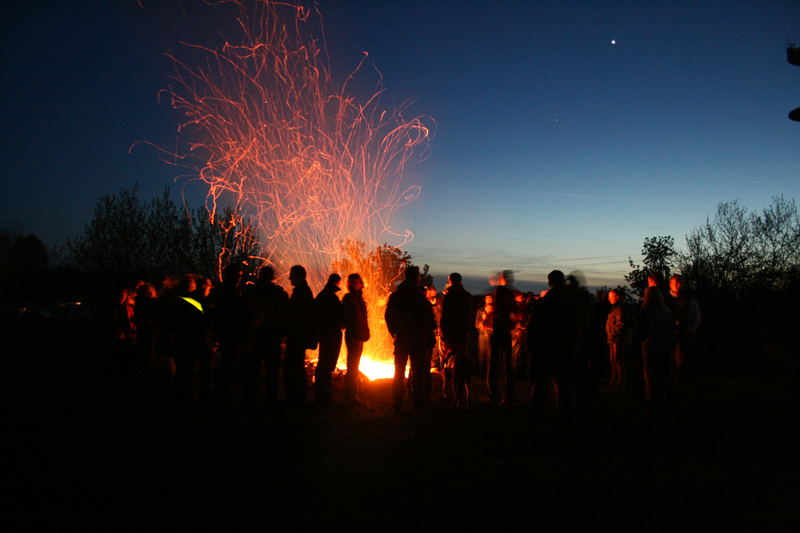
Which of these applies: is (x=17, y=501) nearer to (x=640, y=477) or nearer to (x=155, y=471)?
(x=155, y=471)

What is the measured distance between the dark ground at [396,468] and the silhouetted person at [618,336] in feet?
9.92

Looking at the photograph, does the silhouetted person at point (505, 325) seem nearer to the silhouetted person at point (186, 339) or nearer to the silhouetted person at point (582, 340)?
the silhouetted person at point (582, 340)

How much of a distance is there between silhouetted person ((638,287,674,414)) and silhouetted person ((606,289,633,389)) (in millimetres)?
3237

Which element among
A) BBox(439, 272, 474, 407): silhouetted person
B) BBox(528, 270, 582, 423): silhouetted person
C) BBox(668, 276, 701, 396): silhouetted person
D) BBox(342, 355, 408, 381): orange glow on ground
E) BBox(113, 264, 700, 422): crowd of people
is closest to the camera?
BBox(528, 270, 582, 423): silhouetted person

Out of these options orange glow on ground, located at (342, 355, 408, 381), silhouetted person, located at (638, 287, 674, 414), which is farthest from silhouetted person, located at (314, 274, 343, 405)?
silhouetted person, located at (638, 287, 674, 414)

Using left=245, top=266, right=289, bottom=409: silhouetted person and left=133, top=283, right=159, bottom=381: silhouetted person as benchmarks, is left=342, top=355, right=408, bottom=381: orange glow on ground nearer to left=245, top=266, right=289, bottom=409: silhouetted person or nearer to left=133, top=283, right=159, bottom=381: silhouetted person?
left=133, top=283, right=159, bottom=381: silhouetted person

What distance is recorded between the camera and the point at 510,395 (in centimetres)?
905

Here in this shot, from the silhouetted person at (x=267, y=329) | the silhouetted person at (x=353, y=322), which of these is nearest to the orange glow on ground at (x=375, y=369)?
the silhouetted person at (x=353, y=322)

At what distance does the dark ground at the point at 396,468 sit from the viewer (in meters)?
3.95

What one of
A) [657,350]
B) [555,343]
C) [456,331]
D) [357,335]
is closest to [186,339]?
[357,335]

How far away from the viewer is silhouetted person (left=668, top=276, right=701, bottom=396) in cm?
945

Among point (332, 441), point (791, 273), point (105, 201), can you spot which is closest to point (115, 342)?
point (332, 441)

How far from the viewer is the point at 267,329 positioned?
816 centimetres

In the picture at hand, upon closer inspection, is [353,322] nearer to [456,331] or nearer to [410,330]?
[410,330]
